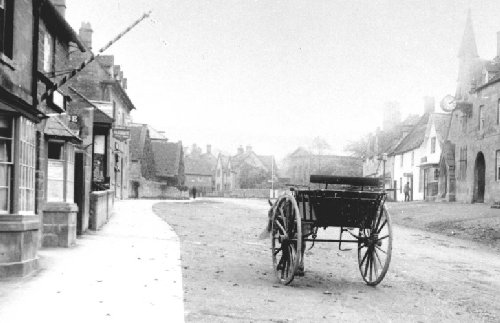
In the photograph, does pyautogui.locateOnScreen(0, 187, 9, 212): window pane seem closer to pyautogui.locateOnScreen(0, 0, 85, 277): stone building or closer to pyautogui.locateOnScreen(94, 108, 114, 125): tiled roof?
pyautogui.locateOnScreen(0, 0, 85, 277): stone building

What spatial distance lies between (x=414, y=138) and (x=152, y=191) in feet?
84.4

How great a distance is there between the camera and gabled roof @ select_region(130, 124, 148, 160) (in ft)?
183

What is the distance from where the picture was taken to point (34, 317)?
6.05 meters

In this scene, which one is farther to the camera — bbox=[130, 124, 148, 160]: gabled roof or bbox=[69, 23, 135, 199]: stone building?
bbox=[130, 124, 148, 160]: gabled roof

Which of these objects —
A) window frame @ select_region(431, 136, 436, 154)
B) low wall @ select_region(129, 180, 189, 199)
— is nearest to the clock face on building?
window frame @ select_region(431, 136, 436, 154)

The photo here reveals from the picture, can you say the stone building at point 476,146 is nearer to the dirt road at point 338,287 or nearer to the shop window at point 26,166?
the dirt road at point 338,287

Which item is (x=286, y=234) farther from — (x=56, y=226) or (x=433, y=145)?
(x=433, y=145)

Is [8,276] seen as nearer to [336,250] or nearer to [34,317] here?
[34,317]

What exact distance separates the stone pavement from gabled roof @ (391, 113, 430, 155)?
127ft

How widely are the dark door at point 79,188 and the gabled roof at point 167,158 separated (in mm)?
53223

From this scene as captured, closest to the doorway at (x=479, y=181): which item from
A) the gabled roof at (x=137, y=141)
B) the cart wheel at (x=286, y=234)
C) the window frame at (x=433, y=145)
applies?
the window frame at (x=433, y=145)

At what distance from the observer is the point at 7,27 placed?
938cm

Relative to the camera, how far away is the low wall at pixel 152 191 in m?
51.6

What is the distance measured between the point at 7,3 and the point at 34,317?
5862mm
